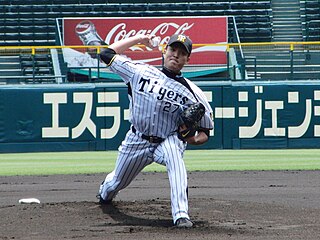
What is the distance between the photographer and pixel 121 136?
17.9 meters

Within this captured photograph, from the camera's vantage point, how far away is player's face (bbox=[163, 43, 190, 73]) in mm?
6578

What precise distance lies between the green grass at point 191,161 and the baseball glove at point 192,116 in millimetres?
6439

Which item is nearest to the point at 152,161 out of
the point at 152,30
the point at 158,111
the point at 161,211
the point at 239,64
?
the point at 158,111

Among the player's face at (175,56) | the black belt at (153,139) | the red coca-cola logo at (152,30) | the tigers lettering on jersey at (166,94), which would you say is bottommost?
the black belt at (153,139)

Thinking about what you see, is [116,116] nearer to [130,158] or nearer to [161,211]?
[161,211]

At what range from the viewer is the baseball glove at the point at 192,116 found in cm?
650

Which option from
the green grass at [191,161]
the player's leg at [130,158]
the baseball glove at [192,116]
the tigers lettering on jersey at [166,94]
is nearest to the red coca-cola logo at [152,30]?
the green grass at [191,161]

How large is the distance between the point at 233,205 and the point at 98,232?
2108 millimetres

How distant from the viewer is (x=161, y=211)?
7.52 meters

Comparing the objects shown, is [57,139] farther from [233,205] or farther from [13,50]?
[233,205]

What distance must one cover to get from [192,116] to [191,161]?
29.0ft

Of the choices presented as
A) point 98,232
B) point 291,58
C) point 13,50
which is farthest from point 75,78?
point 98,232

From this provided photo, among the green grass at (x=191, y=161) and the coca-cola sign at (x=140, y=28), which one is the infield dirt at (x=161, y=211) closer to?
the green grass at (x=191, y=161)

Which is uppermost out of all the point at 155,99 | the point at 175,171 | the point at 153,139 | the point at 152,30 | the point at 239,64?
the point at 152,30
